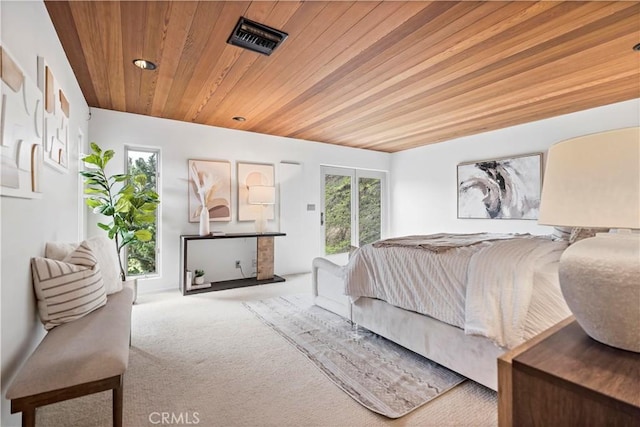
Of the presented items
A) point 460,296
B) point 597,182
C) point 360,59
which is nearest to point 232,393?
point 460,296

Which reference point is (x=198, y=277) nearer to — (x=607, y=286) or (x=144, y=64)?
Answer: (x=144, y=64)

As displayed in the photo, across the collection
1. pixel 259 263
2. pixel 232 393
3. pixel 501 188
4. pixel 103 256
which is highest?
pixel 501 188

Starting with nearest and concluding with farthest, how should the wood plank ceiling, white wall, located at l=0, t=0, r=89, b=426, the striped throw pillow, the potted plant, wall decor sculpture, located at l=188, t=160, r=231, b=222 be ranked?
white wall, located at l=0, t=0, r=89, b=426
the striped throw pillow
the wood plank ceiling
the potted plant
wall decor sculpture, located at l=188, t=160, r=231, b=222

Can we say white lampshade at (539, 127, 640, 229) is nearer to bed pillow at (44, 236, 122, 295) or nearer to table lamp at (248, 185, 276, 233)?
bed pillow at (44, 236, 122, 295)

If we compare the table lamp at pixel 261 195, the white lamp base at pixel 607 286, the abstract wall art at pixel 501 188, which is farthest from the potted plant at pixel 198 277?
the abstract wall art at pixel 501 188

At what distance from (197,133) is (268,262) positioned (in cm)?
212

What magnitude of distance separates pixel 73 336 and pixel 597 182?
2051 millimetres

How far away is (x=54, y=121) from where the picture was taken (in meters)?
1.92

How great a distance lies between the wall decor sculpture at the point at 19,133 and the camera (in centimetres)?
116

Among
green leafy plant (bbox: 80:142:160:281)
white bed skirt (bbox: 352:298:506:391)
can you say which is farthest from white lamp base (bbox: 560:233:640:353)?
green leafy plant (bbox: 80:142:160:281)

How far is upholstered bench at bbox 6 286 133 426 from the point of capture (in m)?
1.12

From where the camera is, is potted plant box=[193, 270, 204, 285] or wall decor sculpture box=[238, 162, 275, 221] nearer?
potted plant box=[193, 270, 204, 285]

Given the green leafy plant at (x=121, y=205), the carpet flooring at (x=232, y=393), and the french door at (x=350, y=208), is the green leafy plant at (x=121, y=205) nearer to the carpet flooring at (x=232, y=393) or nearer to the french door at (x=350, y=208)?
the carpet flooring at (x=232, y=393)

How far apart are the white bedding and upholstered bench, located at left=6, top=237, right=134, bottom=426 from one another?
5.54ft
